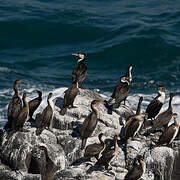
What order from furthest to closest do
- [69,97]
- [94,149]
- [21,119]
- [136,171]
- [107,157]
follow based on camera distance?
[69,97] < [21,119] < [94,149] < [107,157] < [136,171]

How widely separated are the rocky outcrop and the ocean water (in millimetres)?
7801

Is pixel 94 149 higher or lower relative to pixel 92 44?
higher

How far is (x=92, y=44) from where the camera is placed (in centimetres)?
3416

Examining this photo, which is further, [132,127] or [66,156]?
[66,156]

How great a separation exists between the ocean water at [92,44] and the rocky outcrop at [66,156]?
780 centimetres

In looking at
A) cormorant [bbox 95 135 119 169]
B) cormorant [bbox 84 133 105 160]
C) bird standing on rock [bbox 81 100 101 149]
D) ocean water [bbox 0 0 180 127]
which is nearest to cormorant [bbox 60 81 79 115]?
bird standing on rock [bbox 81 100 101 149]

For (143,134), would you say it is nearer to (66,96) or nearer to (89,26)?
(66,96)

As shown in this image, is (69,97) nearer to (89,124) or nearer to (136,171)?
(89,124)

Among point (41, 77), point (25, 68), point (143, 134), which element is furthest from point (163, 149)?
point (25, 68)

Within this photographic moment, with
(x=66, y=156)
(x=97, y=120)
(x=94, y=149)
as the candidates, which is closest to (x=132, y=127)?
(x=97, y=120)

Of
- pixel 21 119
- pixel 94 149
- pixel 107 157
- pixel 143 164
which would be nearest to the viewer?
pixel 143 164

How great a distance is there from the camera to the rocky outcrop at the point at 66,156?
13.5 meters

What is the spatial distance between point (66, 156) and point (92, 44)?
20.3 metres

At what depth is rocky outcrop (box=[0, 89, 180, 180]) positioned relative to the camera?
1350cm
